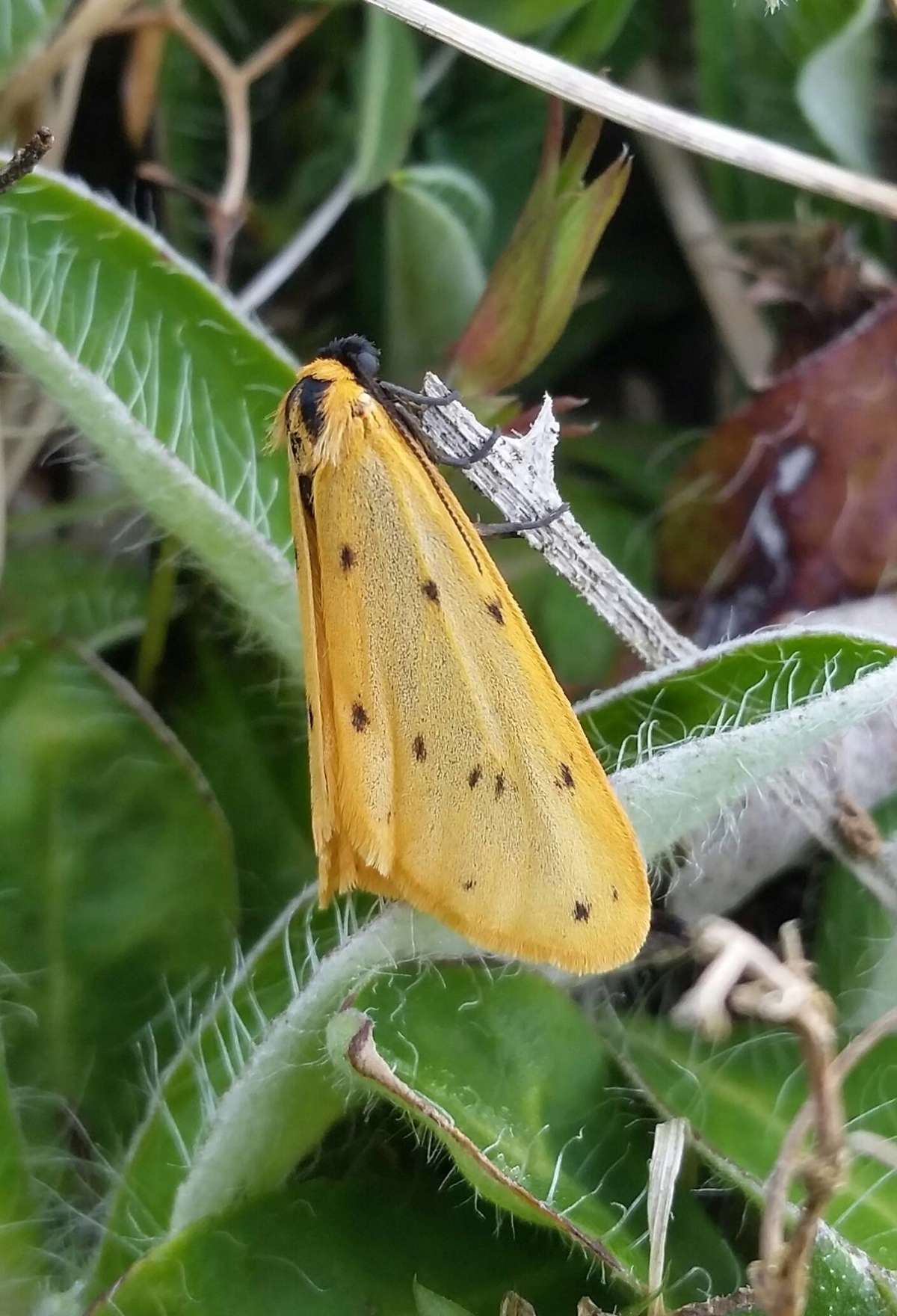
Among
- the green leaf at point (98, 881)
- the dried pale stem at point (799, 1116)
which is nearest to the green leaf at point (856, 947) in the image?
the dried pale stem at point (799, 1116)

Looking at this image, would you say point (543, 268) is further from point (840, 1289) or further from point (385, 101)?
point (840, 1289)

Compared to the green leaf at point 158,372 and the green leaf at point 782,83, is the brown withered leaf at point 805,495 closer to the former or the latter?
the green leaf at point 782,83

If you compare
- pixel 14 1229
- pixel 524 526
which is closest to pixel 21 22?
pixel 524 526

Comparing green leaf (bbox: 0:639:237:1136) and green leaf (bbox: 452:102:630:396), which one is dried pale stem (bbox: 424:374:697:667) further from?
green leaf (bbox: 0:639:237:1136)

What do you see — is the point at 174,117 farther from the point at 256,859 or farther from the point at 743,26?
the point at 256,859

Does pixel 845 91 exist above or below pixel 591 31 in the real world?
below

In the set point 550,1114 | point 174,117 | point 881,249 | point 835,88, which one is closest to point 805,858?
point 550,1114
